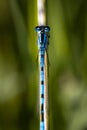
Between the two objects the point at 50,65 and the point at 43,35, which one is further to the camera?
the point at 50,65

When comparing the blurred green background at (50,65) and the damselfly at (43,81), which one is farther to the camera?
the blurred green background at (50,65)

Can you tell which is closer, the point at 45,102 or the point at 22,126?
the point at 45,102

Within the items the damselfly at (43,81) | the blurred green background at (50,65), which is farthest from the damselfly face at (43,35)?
the blurred green background at (50,65)

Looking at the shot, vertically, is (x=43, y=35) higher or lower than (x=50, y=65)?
higher

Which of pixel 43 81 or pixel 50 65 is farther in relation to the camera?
pixel 50 65

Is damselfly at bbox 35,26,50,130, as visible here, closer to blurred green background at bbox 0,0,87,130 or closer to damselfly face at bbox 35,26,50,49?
damselfly face at bbox 35,26,50,49

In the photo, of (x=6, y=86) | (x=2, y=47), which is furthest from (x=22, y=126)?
(x=2, y=47)

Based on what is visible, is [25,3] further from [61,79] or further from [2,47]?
[61,79]

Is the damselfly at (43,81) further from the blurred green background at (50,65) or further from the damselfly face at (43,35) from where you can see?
the blurred green background at (50,65)
